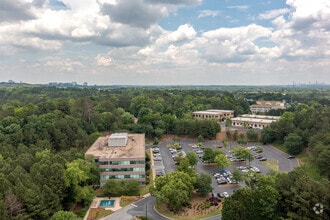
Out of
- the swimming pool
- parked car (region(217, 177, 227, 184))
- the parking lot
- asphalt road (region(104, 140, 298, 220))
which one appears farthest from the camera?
the parking lot

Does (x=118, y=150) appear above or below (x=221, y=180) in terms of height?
above

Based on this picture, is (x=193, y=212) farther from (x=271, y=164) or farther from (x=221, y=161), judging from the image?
(x=271, y=164)

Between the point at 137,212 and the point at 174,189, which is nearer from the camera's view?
the point at 174,189

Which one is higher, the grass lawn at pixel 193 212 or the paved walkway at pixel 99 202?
the grass lawn at pixel 193 212

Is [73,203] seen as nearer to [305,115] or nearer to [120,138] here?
[120,138]

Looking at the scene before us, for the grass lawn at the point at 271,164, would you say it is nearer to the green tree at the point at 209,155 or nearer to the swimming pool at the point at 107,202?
the green tree at the point at 209,155

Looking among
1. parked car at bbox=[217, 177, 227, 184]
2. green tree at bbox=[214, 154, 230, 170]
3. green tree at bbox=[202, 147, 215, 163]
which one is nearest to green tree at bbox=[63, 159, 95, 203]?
parked car at bbox=[217, 177, 227, 184]

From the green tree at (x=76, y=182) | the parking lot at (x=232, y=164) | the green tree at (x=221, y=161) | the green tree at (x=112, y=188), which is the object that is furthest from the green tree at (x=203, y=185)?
the green tree at (x=76, y=182)

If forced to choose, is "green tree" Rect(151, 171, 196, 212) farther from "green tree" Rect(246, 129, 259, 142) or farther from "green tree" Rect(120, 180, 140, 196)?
"green tree" Rect(246, 129, 259, 142)

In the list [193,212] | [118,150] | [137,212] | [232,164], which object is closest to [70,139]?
[118,150]
